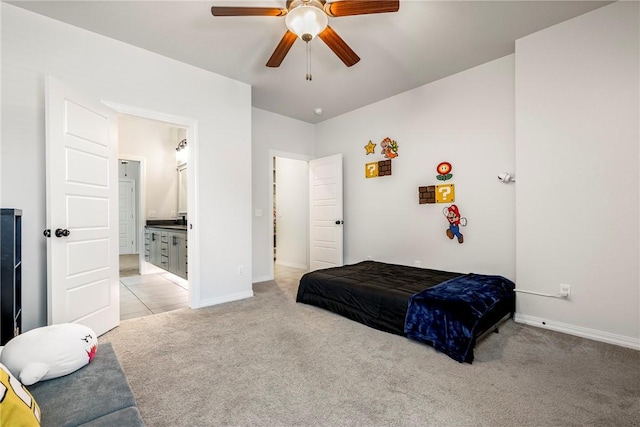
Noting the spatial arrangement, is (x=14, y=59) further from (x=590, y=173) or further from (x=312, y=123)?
(x=590, y=173)

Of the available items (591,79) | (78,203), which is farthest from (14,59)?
(591,79)

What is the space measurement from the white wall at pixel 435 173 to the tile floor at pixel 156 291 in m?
1.17

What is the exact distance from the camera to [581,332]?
259 cm

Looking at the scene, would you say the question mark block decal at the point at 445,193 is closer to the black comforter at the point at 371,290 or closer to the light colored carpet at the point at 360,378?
the black comforter at the point at 371,290

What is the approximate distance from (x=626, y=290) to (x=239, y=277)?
375 cm

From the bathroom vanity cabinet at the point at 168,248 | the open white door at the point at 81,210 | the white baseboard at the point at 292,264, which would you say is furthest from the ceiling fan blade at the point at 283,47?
the white baseboard at the point at 292,264

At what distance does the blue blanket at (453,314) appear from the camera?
2194 mm

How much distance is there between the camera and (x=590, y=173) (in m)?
2.56

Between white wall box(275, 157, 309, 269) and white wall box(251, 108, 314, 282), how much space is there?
0.84m

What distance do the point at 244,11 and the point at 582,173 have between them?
9.97 ft

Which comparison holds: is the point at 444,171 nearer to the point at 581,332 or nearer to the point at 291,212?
the point at 581,332

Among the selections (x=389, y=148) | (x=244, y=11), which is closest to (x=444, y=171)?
(x=389, y=148)

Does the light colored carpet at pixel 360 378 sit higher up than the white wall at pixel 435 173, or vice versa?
the white wall at pixel 435 173

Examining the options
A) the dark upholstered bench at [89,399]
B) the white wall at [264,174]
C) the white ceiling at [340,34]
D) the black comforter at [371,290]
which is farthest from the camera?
the white wall at [264,174]
